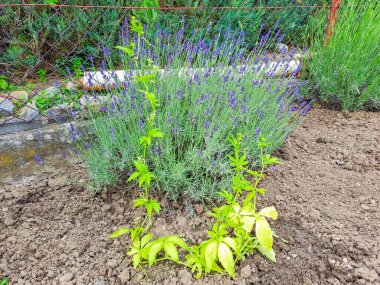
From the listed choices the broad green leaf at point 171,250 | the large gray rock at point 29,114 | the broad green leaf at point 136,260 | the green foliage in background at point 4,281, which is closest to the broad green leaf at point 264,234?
the broad green leaf at point 171,250

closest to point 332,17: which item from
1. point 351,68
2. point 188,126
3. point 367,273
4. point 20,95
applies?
point 351,68

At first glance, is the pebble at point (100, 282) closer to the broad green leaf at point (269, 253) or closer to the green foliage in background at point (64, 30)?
the broad green leaf at point (269, 253)

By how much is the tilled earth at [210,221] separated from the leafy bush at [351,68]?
0.55 meters

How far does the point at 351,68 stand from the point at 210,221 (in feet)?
6.67

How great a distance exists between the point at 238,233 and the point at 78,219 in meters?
1.03

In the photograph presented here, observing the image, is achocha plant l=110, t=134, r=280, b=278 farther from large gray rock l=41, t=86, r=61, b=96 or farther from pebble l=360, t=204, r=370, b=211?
large gray rock l=41, t=86, r=61, b=96

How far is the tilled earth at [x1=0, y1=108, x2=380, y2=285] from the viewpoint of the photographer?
1.95m

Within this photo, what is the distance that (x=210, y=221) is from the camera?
2248mm

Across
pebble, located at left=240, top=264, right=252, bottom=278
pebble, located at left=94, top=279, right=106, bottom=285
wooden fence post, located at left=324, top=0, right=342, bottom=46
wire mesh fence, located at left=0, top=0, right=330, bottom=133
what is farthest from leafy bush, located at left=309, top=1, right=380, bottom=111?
pebble, located at left=94, top=279, right=106, bottom=285

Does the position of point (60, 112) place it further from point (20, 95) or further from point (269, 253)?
point (269, 253)

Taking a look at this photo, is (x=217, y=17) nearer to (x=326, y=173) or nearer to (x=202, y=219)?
(x=326, y=173)

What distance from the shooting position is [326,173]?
8.57ft

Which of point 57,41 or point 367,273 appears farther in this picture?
point 57,41

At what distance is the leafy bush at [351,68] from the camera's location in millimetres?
3285
